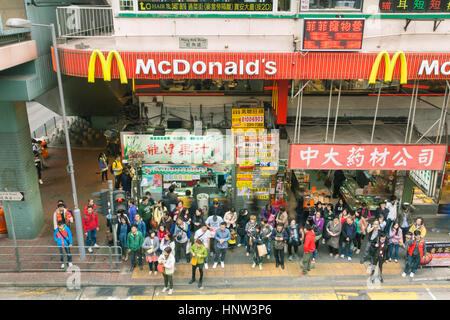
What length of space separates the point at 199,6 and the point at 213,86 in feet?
9.18

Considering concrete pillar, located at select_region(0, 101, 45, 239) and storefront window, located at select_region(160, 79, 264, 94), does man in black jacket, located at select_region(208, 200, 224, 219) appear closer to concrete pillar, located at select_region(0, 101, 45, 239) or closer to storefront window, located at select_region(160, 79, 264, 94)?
storefront window, located at select_region(160, 79, 264, 94)

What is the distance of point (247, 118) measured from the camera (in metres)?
13.8

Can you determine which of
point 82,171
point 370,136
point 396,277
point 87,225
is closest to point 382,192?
point 370,136

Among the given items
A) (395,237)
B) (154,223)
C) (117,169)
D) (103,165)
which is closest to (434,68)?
(395,237)

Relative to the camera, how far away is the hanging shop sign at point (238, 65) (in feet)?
38.2

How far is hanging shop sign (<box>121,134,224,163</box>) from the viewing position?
13875 mm

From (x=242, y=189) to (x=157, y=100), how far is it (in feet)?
13.9

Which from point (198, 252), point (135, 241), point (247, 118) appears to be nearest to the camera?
point (198, 252)

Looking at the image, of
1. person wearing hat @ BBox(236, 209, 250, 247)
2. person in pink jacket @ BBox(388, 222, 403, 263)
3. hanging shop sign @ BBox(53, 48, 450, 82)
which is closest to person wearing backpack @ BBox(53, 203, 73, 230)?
hanging shop sign @ BBox(53, 48, 450, 82)

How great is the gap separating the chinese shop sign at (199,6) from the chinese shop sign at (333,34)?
157 centimetres

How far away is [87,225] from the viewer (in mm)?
12758

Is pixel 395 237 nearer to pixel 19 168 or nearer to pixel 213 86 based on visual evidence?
pixel 213 86

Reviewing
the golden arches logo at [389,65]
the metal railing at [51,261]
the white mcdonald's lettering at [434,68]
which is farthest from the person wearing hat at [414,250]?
the metal railing at [51,261]

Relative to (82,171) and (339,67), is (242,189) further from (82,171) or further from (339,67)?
(82,171)
